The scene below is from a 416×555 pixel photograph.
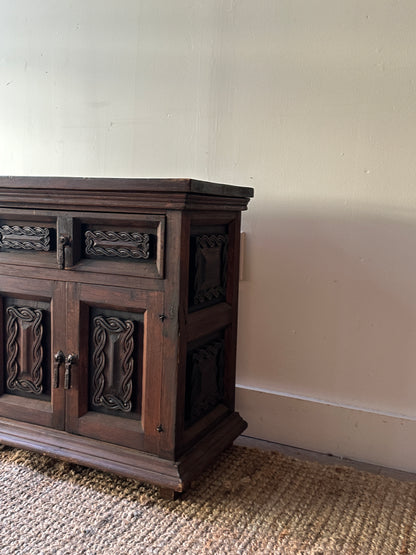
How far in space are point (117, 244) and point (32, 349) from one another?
0.37 m

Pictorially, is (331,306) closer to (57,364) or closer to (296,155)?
(296,155)

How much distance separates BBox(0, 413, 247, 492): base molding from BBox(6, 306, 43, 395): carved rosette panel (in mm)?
107

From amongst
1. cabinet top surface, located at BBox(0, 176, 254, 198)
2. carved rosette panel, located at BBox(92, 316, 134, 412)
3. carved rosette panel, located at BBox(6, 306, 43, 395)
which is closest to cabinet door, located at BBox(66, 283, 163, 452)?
carved rosette panel, located at BBox(92, 316, 134, 412)

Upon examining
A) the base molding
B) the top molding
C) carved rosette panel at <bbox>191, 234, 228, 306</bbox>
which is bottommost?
the base molding

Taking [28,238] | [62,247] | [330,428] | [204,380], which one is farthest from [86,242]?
[330,428]

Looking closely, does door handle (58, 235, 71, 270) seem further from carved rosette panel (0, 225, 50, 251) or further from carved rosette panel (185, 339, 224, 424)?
carved rosette panel (185, 339, 224, 424)

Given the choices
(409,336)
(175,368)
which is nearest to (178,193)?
(175,368)

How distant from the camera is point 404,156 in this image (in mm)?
1526

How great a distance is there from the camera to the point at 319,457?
5.38ft

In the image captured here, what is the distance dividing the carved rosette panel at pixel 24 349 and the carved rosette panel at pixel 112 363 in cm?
16

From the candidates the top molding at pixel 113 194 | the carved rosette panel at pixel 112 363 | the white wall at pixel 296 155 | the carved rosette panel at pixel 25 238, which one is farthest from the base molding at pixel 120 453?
the top molding at pixel 113 194

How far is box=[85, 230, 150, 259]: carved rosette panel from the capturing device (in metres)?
1.32

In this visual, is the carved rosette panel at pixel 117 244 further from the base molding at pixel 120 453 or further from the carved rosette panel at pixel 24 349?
the base molding at pixel 120 453

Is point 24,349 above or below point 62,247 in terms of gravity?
below
